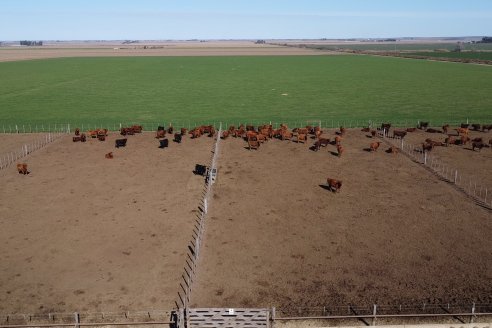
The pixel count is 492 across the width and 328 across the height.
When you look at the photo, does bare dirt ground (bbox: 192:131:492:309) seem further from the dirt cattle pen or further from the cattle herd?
the cattle herd

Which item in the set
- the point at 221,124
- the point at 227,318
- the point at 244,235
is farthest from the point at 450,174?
the point at 221,124

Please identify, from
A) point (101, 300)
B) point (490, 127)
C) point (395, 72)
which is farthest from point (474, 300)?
point (395, 72)

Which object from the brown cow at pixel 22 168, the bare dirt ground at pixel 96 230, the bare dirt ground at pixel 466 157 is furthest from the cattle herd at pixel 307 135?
the brown cow at pixel 22 168

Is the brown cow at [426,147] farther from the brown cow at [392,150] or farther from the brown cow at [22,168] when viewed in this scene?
the brown cow at [22,168]

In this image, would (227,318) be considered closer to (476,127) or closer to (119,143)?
(119,143)

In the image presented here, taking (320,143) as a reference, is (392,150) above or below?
below

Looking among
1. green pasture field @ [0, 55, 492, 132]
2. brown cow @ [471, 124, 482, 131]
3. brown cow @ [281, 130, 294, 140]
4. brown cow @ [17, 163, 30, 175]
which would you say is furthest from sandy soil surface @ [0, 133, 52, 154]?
brown cow @ [471, 124, 482, 131]
